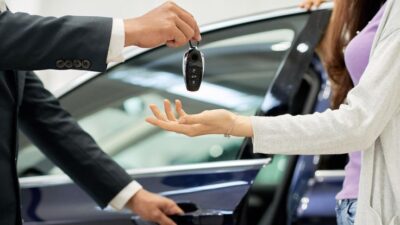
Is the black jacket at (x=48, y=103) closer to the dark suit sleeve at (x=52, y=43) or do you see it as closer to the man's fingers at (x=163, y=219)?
the dark suit sleeve at (x=52, y=43)

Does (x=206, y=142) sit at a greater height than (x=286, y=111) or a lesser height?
lesser

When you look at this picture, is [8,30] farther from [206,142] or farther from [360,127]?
[206,142]

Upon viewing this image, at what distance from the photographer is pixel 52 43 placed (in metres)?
1.31

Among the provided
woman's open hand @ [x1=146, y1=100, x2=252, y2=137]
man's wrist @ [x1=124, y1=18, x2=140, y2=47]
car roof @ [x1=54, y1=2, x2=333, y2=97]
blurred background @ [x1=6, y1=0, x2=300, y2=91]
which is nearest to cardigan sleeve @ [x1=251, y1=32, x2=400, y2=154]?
woman's open hand @ [x1=146, y1=100, x2=252, y2=137]

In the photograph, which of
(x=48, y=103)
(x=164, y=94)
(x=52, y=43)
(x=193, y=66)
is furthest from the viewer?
(x=164, y=94)

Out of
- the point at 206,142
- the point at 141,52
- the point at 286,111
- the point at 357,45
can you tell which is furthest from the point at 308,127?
the point at 141,52

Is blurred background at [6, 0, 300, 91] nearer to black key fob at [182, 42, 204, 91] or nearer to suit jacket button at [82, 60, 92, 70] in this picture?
black key fob at [182, 42, 204, 91]

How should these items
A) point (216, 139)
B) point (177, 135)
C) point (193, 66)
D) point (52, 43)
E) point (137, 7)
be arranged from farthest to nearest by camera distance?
1. point (137, 7)
2. point (177, 135)
3. point (216, 139)
4. point (193, 66)
5. point (52, 43)

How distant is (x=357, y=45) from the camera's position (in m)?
1.59

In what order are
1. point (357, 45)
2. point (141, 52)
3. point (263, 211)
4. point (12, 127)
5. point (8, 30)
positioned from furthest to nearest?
1. point (141, 52)
2. point (263, 211)
3. point (357, 45)
4. point (12, 127)
5. point (8, 30)

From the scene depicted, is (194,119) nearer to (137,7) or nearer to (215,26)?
(215,26)

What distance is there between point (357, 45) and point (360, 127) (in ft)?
0.99

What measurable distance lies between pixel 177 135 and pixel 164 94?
8.4 inches

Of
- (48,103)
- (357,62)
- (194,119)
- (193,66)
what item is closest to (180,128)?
(194,119)
